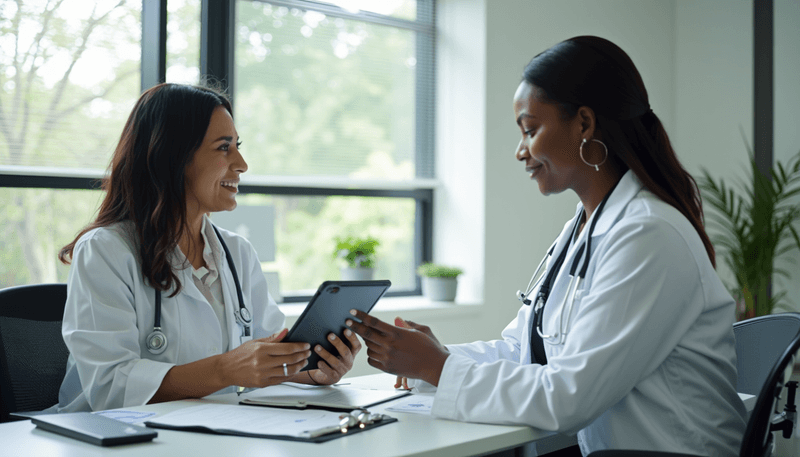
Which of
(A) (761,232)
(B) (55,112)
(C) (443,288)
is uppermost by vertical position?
(B) (55,112)

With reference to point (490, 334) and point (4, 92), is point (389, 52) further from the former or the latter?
point (4, 92)

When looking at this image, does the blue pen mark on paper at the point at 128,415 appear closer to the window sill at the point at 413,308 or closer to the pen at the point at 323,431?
the pen at the point at 323,431

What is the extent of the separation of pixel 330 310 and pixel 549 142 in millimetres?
657

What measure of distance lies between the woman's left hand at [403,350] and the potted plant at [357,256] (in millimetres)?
2009

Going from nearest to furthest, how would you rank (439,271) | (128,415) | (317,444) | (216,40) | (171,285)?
(317,444), (128,415), (171,285), (216,40), (439,271)

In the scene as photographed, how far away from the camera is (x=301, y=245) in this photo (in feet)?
12.3

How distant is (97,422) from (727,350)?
1.30 metres

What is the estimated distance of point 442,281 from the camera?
3.81 m

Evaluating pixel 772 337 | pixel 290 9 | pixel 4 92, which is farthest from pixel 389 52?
pixel 772 337

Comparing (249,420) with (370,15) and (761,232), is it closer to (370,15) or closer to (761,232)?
(370,15)

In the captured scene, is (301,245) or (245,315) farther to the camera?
(301,245)

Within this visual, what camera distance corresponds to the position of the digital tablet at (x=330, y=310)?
1469 millimetres

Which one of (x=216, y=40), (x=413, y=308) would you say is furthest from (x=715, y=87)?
(x=216, y=40)

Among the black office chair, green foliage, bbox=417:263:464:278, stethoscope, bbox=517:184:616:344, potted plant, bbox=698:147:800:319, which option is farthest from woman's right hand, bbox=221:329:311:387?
potted plant, bbox=698:147:800:319
